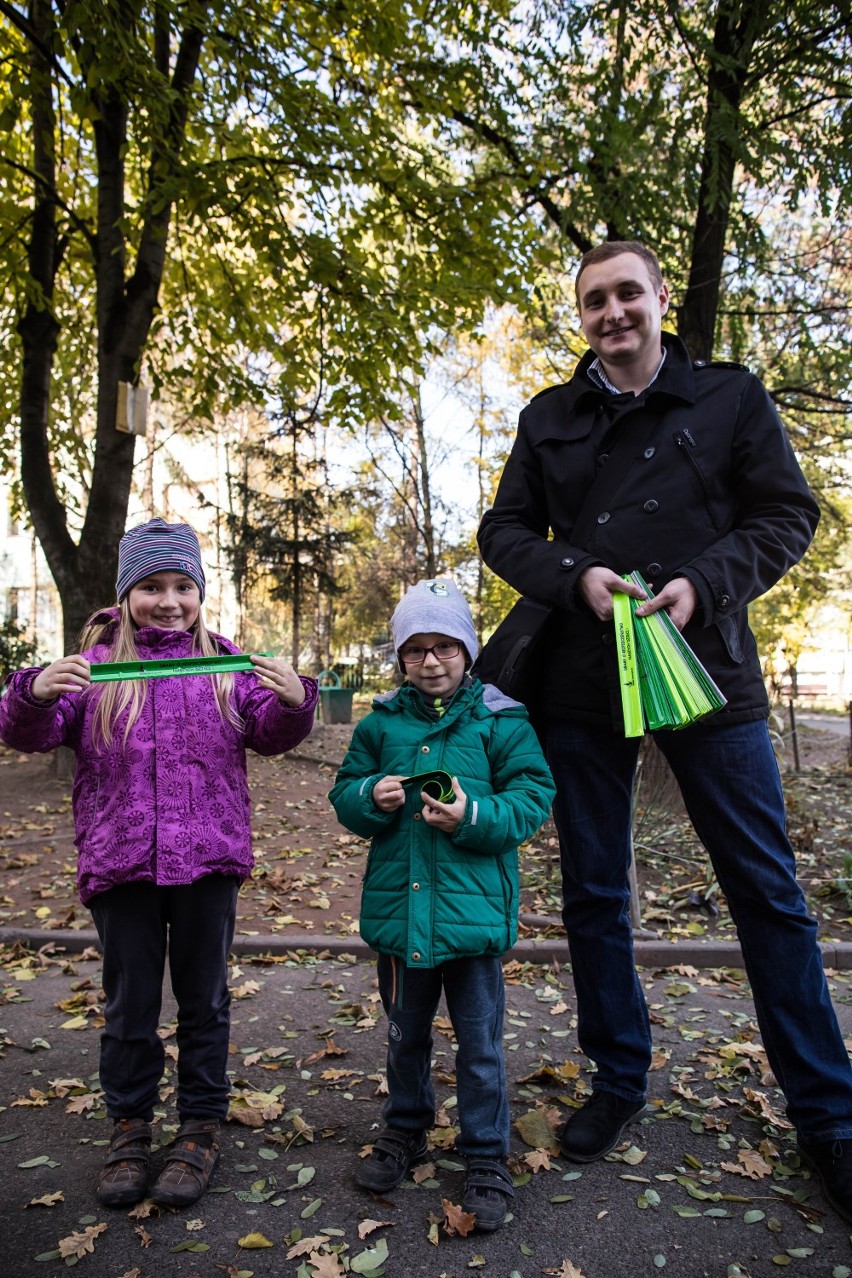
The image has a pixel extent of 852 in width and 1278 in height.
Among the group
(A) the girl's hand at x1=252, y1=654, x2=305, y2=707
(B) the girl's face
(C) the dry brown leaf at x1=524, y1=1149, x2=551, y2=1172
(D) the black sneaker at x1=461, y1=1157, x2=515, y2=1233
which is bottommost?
(C) the dry brown leaf at x1=524, y1=1149, x2=551, y2=1172

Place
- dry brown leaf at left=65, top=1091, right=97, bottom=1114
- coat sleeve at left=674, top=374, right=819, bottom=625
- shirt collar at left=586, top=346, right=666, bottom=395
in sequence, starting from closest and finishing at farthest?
coat sleeve at left=674, top=374, right=819, bottom=625 → shirt collar at left=586, top=346, right=666, bottom=395 → dry brown leaf at left=65, top=1091, right=97, bottom=1114

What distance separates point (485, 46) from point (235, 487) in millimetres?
10954

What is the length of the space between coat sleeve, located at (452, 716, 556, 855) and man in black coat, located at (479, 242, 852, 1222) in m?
0.22

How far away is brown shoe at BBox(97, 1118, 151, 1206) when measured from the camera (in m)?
2.56

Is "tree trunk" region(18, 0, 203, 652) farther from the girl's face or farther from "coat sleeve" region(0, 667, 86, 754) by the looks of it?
"coat sleeve" region(0, 667, 86, 754)

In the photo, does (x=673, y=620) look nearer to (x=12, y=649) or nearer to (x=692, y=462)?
(x=692, y=462)

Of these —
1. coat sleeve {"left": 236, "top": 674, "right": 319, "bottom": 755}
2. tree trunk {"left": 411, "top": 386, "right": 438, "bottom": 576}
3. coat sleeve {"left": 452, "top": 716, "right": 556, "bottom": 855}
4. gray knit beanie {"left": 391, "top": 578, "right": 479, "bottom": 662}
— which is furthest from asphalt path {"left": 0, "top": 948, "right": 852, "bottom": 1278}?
tree trunk {"left": 411, "top": 386, "right": 438, "bottom": 576}

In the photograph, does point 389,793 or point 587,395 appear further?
point 587,395

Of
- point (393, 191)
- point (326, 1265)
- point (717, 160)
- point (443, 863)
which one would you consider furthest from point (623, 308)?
point (393, 191)

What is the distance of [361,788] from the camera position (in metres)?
2.60

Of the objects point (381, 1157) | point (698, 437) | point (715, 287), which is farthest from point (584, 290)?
point (715, 287)

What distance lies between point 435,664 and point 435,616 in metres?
0.14

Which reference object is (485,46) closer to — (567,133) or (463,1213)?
(567,133)

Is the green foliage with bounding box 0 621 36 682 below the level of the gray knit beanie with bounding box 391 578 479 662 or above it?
above
